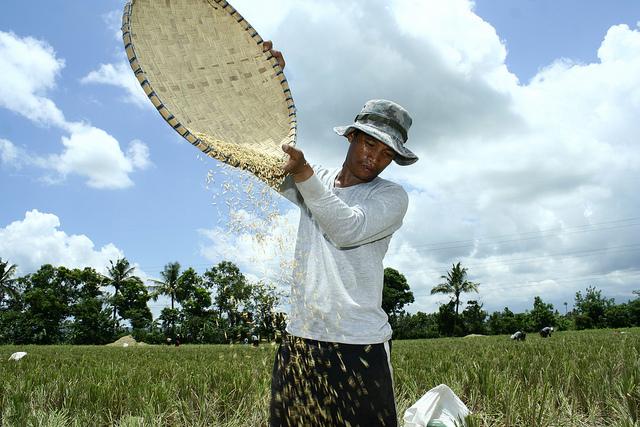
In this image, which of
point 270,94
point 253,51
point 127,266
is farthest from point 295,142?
point 127,266

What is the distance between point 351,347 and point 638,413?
247 centimetres

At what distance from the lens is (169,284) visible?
44781 millimetres

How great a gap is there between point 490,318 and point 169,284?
A: 26480 mm

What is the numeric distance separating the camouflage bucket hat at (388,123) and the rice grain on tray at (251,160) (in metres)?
0.36

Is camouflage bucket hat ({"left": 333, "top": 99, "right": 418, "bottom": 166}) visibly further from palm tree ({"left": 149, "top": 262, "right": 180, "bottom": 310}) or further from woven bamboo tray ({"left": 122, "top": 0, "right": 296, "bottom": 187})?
palm tree ({"left": 149, "top": 262, "right": 180, "bottom": 310})

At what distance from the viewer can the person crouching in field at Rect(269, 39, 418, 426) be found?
6.88ft

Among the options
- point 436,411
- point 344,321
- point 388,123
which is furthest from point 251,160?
point 436,411

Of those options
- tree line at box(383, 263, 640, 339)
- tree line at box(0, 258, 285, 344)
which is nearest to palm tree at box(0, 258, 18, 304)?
tree line at box(0, 258, 285, 344)

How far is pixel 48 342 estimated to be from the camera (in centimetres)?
4019

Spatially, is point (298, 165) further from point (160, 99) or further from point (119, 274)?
point (119, 274)

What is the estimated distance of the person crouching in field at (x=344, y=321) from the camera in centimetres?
210

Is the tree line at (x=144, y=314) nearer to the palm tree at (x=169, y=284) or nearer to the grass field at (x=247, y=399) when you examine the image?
the palm tree at (x=169, y=284)

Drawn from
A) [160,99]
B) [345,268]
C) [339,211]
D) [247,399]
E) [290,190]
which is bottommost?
[247,399]

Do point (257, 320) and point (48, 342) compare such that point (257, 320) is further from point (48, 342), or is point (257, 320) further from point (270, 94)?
point (48, 342)
